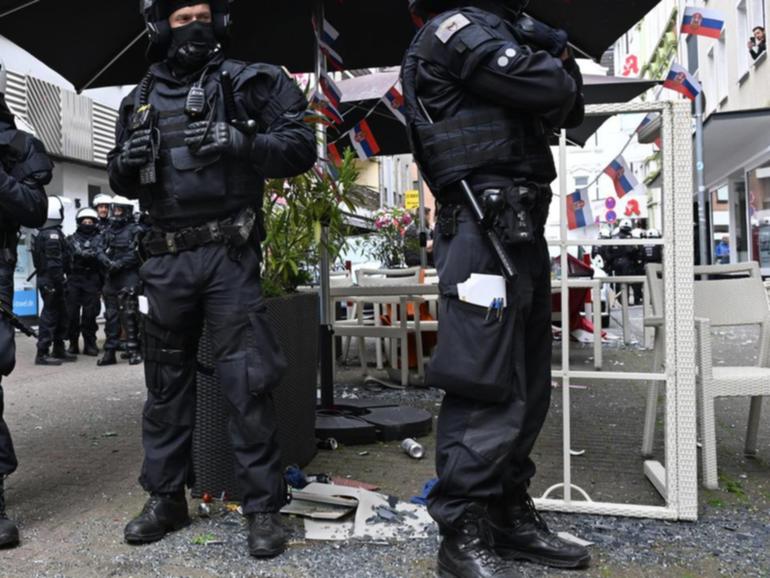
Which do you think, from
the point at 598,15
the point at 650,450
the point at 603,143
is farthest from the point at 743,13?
the point at 603,143

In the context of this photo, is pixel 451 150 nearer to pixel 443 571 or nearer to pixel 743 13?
pixel 443 571

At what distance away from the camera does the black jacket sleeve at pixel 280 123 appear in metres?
2.98

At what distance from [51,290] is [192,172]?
7.37 m

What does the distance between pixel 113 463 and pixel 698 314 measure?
3.47 metres

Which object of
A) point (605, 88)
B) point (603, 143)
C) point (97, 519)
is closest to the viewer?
point (97, 519)

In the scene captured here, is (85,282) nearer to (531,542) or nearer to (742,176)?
(531,542)

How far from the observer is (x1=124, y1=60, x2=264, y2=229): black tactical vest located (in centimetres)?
301

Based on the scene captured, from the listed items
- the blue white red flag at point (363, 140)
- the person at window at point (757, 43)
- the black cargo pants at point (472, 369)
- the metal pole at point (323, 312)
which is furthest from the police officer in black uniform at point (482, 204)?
the person at window at point (757, 43)

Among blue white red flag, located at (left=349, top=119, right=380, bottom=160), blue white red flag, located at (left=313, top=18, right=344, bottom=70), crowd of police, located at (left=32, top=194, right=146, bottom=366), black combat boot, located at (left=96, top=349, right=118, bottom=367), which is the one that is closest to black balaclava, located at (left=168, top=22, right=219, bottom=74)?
blue white red flag, located at (left=313, top=18, right=344, bottom=70)

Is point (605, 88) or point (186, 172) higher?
point (605, 88)

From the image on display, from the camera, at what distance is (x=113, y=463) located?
4.32 meters

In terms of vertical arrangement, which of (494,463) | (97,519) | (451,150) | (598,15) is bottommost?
(97,519)

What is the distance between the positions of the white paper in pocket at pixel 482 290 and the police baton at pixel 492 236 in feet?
0.14

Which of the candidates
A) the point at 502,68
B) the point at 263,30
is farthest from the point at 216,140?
the point at 263,30
